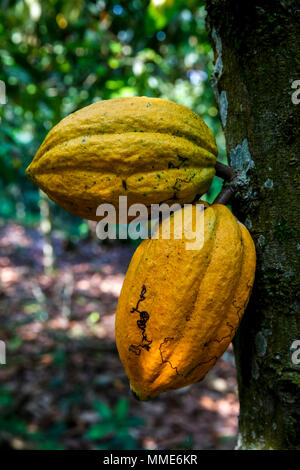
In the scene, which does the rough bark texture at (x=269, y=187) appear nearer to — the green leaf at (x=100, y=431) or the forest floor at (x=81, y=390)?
the forest floor at (x=81, y=390)

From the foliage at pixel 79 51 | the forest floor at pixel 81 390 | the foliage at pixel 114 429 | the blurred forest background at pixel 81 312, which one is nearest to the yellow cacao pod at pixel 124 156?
the forest floor at pixel 81 390

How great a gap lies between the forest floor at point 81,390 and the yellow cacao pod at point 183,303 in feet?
1.09

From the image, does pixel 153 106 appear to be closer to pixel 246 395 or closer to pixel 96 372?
pixel 246 395

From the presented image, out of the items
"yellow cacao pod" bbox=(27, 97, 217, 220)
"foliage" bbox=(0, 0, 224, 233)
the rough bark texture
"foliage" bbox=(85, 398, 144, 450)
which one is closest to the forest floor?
"foliage" bbox=(85, 398, 144, 450)

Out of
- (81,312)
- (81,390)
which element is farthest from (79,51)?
(81,390)

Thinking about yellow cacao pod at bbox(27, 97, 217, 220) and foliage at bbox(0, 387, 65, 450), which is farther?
foliage at bbox(0, 387, 65, 450)

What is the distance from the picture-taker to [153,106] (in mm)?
772

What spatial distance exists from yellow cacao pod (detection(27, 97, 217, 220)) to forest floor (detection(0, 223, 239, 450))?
26.9 inches

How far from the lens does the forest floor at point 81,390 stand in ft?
7.09

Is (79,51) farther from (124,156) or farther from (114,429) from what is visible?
(114,429)

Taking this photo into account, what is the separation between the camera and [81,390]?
2.64m

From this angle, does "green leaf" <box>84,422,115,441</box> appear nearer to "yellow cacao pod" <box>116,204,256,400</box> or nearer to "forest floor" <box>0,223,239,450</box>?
"forest floor" <box>0,223,239,450</box>

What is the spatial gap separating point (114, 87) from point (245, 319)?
1.76 metres

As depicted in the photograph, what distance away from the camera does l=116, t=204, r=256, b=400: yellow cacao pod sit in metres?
0.72
